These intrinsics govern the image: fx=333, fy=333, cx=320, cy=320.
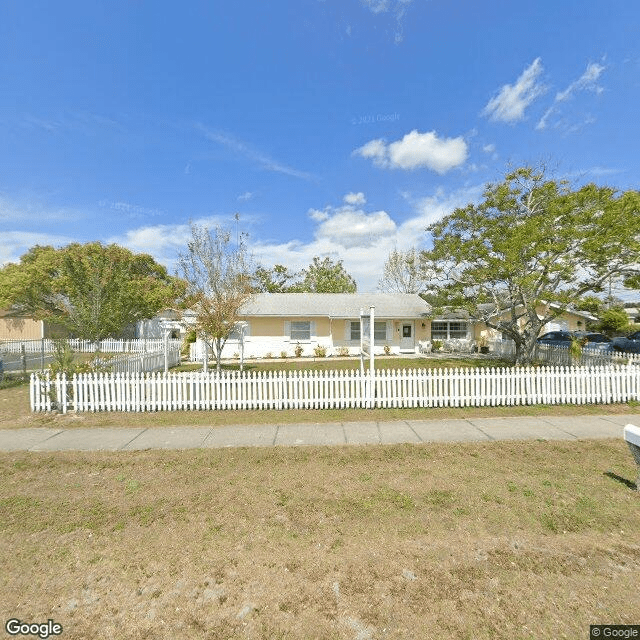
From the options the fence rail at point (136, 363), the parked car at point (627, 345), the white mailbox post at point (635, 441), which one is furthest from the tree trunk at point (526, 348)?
the fence rail at point (136, 363)

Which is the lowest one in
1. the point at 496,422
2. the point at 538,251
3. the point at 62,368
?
the point at 496,422

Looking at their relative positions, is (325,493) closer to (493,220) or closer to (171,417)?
(171,417)

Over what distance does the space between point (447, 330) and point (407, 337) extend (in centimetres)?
358

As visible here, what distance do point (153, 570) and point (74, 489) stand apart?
2.58 meters

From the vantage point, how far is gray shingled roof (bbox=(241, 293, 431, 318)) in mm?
21859

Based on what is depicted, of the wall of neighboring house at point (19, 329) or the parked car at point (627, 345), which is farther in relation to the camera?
the wall of neighboring house at point (19, 329)

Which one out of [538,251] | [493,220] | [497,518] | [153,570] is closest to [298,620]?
[153,570]

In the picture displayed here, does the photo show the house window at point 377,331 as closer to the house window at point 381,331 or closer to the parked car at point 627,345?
the house window at point 381,331

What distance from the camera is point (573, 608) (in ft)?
8.77

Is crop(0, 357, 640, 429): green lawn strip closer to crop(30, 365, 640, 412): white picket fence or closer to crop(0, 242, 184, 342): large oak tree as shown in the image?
crop(30, 365, 640, 412): white picket fence

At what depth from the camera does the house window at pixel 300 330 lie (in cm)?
2244

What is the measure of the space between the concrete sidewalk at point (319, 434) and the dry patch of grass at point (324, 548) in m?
1.03

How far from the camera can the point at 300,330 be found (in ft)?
73.8

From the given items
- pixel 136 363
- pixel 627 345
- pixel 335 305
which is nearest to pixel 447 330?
pixel 335 305
